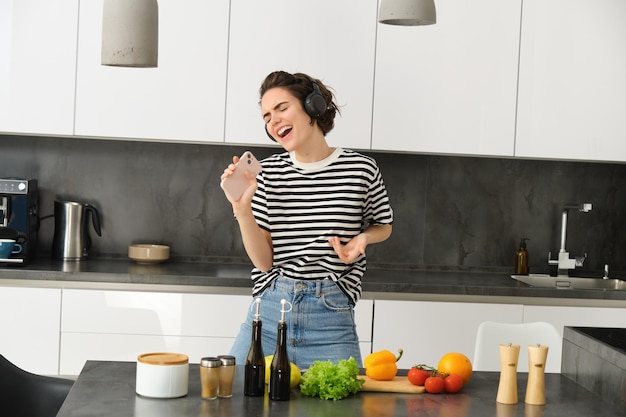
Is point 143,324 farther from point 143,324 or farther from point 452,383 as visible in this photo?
point 452,383

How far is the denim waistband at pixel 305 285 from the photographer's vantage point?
2.91 meters

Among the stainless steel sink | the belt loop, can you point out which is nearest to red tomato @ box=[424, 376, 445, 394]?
the belt loop

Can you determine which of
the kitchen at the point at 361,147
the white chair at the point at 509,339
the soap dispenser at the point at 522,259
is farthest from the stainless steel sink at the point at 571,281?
the white chair at the point at 509,339

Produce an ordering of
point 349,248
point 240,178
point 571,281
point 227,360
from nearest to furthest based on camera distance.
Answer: point 227,360 < point 240,178 < point 349,248 < point 571,281

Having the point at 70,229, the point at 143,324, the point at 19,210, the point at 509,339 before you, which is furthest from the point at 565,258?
the point at 19,210

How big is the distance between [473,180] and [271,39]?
131cm

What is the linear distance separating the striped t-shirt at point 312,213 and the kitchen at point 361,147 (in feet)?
4.18

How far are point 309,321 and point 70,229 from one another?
1.96 meters

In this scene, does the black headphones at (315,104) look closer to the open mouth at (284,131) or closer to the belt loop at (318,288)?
the open mouth at (284,131)

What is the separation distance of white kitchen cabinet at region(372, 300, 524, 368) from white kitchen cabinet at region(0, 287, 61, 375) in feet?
4.56

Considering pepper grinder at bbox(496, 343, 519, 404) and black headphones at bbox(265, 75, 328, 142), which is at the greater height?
black headphones at bbox(265, 75, 328, 142)

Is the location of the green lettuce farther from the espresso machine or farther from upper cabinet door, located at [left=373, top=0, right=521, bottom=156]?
the espresso machine

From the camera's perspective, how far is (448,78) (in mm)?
4324

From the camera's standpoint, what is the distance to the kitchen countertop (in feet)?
13.2
